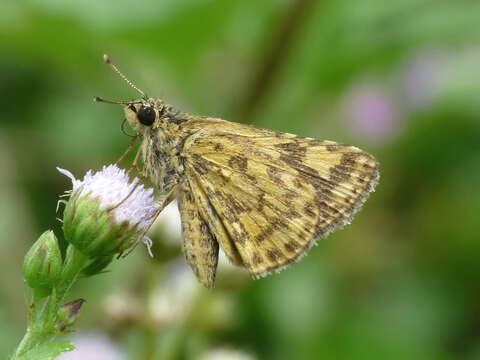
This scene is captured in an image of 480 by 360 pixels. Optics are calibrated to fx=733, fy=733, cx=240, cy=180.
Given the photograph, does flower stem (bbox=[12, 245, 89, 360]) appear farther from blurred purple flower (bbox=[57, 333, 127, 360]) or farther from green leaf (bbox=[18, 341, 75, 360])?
blurred purple flower (bbox=[57, 333, 127, 360])

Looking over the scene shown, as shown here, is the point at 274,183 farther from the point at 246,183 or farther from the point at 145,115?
the point at 145,115

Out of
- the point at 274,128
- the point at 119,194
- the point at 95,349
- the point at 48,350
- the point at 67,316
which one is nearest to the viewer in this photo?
the point at 48,350

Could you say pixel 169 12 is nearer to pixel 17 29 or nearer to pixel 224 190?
pixel 17 29

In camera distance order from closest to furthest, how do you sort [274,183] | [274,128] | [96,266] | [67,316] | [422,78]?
1. [67,316]
2. [96,266]
3. [274,183]
4. [274,128]
5. [422,78]

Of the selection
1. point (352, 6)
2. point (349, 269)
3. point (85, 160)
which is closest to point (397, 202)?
point (349, 269)

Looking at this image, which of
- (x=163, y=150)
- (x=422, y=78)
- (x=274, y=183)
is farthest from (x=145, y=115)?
(x=422, y=78)

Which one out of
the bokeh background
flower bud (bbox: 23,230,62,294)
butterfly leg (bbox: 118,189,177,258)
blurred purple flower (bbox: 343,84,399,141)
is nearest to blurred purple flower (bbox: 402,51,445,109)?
the bokeh background

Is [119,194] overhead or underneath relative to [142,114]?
underneath
